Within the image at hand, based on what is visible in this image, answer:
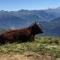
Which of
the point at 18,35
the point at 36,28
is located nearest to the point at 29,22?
the point at 36,28

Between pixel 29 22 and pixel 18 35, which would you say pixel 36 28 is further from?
pixel 29 22

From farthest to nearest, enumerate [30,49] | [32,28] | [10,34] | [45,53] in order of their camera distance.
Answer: [32,28]
[10,34]
[30,49]
[45,53]

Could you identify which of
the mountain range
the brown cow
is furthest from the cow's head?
the mountain range

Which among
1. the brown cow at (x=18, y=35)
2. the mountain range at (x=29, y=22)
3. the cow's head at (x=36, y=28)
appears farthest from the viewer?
the mountain range at (x=29, y=22)

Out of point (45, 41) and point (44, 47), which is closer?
point (44, 47)

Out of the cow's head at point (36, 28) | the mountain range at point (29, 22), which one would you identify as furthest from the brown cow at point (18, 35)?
the mountain range at point (29, 22)

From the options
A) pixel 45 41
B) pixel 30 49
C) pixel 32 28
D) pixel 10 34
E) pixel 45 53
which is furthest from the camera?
pixel 32 28

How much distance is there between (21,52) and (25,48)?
0.61 m

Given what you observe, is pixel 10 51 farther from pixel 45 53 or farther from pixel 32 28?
pixel 32 28

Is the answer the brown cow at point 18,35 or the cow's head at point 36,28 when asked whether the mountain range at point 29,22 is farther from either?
the brown cow at point 18,35

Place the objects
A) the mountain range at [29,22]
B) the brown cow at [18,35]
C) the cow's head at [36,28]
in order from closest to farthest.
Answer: the brown cow at [18,35]
the cow's head at [36,28]
the mountain range at [29,22]

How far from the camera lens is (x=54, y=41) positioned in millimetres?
12797

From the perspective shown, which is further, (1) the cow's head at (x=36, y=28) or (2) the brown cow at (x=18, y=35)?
(1) the cow's head at (x=36, y=28)

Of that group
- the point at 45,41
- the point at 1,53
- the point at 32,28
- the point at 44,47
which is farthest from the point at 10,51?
the point at 32,28
